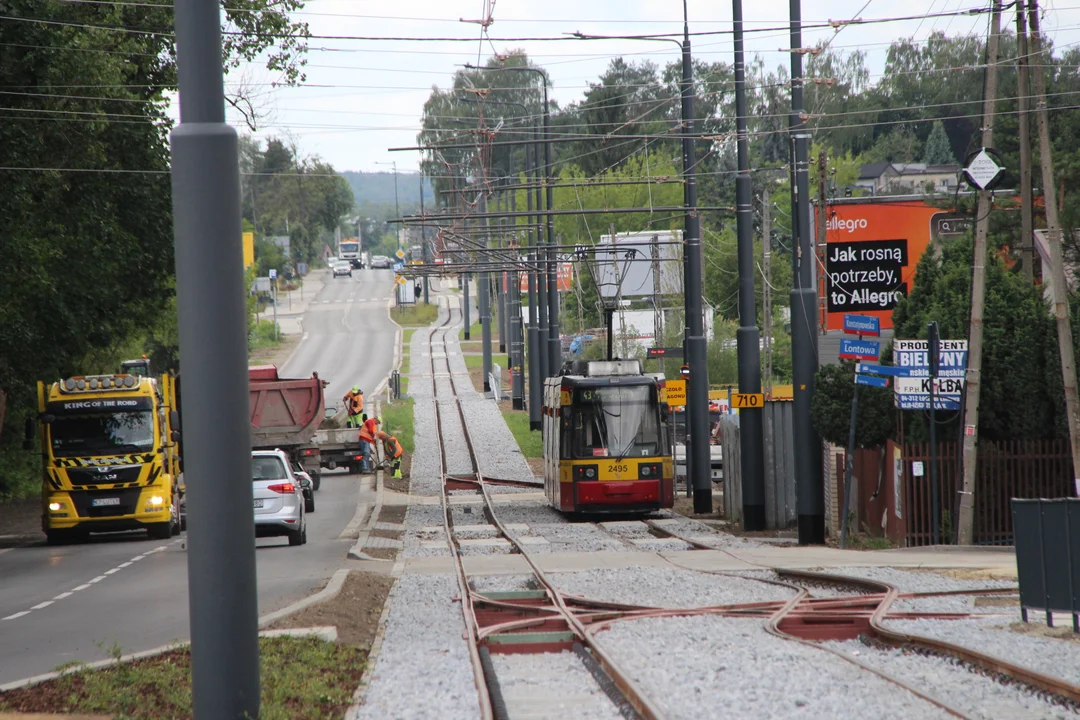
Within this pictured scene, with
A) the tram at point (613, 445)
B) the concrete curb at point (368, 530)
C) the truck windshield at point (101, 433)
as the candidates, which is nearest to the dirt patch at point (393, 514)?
the concrete curb at point (368, 530)

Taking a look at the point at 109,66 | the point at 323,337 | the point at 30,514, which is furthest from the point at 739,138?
the point at 323,337

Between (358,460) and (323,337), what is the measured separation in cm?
6018

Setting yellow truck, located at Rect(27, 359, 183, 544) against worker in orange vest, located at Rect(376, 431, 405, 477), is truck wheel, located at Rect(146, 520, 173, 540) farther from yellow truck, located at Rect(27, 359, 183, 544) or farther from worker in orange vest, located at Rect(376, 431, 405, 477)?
worker in orange vest, located at Rect(376, 431, 405, 477)

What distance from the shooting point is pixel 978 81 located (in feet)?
245

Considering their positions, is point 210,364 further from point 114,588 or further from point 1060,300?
point 1060,300

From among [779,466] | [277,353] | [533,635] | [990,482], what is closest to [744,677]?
[533,635]

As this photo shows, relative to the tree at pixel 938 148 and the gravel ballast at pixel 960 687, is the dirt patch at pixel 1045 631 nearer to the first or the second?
the gravel ballast at pixel 960 687

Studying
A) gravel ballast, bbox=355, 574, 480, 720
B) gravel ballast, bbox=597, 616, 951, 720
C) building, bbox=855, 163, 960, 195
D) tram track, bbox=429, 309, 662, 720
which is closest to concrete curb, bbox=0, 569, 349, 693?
gravel ballast, bbox=355, 574, 480, 720

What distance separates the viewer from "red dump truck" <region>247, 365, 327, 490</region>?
126ft

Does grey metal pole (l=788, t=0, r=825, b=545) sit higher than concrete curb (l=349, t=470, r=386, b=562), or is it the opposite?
grey metal pole (l=788, t=0, r=825, b=545)

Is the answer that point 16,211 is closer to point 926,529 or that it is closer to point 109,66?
point 109,66

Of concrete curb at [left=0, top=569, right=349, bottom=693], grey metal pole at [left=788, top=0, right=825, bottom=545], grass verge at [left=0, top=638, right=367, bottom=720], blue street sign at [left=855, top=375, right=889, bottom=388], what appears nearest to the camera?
grass verge at [left=0, top=638, right=367, bottom=720]

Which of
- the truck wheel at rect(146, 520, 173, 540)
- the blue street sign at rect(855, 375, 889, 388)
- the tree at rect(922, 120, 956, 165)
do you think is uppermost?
the tree at rect(922, 120, 956, 165)

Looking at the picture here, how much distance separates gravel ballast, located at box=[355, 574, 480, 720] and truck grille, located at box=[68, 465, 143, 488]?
39.4 ft
